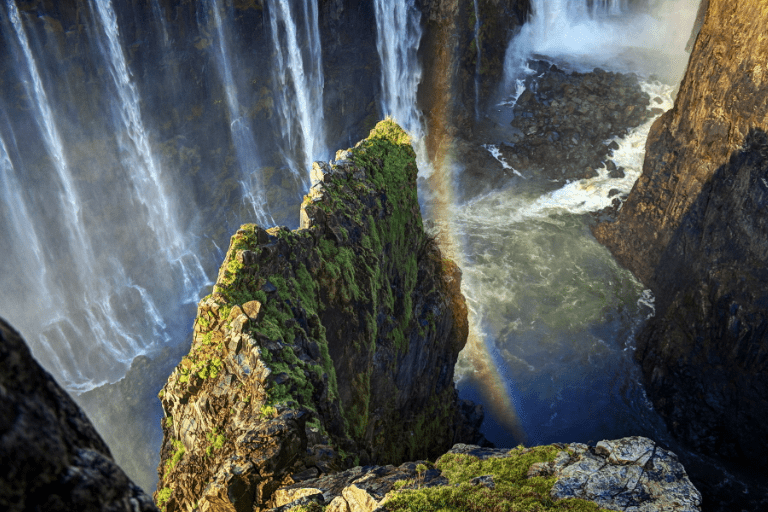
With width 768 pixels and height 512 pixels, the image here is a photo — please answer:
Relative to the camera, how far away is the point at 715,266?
89.9 ft

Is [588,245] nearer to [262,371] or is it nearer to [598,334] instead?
[598,334]

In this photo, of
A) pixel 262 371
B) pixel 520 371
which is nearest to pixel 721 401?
pixel 520 371

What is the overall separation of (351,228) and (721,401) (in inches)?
840

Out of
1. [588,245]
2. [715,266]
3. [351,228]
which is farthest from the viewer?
[588,245]

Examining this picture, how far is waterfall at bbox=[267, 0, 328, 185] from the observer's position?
3769 cm

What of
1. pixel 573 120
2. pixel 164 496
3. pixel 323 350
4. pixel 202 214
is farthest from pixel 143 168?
pixel 573 120

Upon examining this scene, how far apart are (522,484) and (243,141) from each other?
115 feet

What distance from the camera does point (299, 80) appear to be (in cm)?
4050

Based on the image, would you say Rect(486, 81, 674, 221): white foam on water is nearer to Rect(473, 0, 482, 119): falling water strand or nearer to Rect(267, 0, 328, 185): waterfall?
Rect(473, 0, 482, 119): falling water strand

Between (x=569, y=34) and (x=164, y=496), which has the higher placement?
(x=569, y=34)

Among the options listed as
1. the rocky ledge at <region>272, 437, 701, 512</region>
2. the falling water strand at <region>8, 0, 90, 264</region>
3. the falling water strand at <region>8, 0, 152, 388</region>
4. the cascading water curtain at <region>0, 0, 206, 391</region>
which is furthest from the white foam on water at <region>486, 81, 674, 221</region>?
the rocky ledge at <region>272, 437, 701, 512</region>

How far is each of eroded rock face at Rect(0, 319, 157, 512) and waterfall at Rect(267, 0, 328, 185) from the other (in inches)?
1490

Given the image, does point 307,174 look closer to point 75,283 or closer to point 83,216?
point 83,216

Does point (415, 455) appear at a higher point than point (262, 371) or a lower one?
lower
